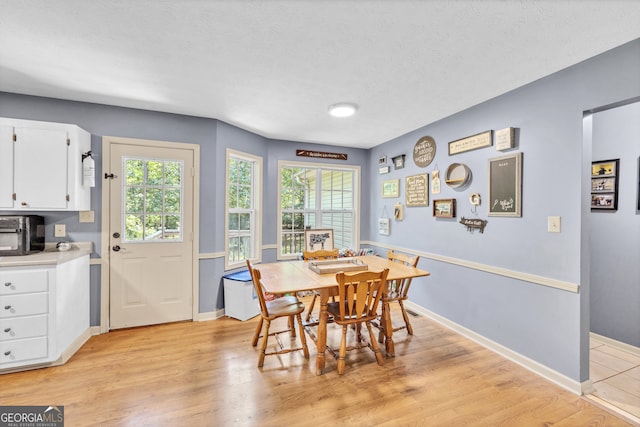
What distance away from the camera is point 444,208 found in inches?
129

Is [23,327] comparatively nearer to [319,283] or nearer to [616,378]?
[319,283]

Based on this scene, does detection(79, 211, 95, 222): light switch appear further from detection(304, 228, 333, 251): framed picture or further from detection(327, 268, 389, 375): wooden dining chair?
detection(327, 268, 389, 375): wooden dining chair

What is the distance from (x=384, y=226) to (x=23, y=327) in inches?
160

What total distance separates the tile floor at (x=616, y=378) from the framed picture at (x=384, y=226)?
8.20ft

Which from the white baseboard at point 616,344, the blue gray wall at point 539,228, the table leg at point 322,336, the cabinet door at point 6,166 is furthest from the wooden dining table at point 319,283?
the cabinet door at point 6,166

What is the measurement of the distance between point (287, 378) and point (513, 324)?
80.0 inches

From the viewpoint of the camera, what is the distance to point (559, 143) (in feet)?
7.25

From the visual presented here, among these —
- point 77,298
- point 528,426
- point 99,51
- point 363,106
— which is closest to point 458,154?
point 363,106

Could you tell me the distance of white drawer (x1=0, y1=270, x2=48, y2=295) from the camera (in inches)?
88.0

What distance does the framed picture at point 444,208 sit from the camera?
3.18 meters

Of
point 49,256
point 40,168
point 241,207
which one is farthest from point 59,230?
point 241,207

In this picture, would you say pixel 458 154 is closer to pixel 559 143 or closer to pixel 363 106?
pixel 559 143

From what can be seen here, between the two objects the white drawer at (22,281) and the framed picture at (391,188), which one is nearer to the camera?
the white drawer at (22,281)

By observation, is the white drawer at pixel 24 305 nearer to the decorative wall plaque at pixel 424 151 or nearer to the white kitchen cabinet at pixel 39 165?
the white kitchen cabinet at pixel 39 165
